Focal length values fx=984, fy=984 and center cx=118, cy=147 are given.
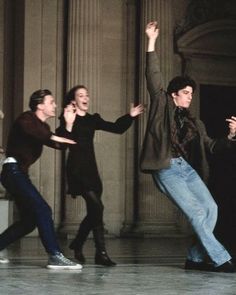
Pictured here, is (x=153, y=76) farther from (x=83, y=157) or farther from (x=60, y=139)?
(x=83, y=157)

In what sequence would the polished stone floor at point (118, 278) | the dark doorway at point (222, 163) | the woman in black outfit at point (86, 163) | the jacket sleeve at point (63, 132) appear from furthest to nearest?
the dark doorway at point (222, 163) → the woman in black outfit at point (86, 163) → the jacket sleeve at point (63, 132) → the polished stone floor at point (118, 278)

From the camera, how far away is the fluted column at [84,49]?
55.2 feet

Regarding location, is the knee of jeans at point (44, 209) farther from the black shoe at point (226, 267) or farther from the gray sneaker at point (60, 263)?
the black shoe at point (226, 267)

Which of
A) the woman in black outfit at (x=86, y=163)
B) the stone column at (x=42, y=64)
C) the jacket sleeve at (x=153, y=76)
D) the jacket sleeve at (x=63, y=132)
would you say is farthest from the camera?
the stone column at (x=42, y=64)

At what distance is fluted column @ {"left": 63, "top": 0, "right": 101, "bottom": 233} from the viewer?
662 inches

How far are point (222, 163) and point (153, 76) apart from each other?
8.83 metres

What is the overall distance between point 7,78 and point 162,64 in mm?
2784

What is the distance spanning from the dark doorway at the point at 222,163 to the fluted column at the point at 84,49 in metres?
2.30

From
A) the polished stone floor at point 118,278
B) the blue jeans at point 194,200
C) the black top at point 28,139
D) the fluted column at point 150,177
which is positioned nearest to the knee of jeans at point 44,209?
the black top at point 28,139

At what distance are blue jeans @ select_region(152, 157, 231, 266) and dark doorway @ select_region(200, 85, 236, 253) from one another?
13.8ft

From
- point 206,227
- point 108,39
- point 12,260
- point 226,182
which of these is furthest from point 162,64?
point 206,227

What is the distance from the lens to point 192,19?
61.1ft

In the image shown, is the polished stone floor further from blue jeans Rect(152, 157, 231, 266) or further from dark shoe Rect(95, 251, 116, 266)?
blue jeans Rect(152, 157, 231, 266)

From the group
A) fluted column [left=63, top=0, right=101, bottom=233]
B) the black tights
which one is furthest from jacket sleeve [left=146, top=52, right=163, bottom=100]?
fluted column [left=63, top=0, right=101, bottom=233]
